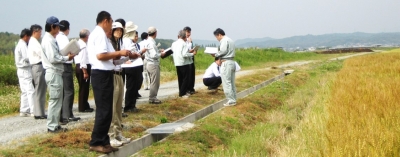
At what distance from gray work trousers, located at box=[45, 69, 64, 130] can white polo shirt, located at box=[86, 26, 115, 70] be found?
4.39ft

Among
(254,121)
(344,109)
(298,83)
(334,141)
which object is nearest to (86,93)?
(254,121)

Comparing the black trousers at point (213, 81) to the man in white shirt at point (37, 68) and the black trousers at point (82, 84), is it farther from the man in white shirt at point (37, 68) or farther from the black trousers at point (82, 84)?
the man in white shirt at point (37, 68)

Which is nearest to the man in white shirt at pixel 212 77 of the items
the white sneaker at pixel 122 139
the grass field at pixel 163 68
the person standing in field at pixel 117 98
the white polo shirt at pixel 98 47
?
the grass field at pixel 163 68

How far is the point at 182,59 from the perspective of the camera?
35.0ft

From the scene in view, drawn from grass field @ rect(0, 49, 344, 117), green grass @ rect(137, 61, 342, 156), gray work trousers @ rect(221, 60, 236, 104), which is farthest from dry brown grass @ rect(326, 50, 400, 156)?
grass field @ rect(0, 49, 344, 117)

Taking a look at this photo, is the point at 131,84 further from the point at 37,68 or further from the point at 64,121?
the point at 37,68

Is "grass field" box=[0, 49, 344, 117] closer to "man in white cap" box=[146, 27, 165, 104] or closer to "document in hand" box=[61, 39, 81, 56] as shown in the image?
"man in white cap" box=[146, 27, 165, 104]

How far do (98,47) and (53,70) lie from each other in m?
1.56

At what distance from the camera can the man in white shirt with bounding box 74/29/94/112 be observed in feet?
27.1

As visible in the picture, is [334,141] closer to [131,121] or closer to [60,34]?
[131,121]

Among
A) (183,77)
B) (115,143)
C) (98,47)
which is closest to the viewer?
(98,47)

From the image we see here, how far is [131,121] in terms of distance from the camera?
773 centimetres

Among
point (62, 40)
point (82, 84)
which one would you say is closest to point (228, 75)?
point (82, 84)

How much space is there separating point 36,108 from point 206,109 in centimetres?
330
